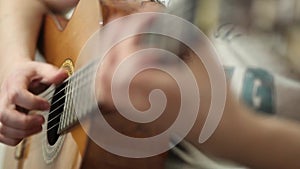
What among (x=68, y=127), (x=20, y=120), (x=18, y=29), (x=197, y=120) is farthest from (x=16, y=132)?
(x=197, y=120)

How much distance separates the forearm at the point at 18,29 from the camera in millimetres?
1089

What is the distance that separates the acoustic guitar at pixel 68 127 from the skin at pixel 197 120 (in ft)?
0.11

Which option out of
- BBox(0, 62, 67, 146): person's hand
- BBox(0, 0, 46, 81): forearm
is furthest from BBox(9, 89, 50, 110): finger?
BBox(0, 0, 46, 81): forearm

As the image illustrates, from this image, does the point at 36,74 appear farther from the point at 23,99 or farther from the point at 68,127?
the point at 68,127

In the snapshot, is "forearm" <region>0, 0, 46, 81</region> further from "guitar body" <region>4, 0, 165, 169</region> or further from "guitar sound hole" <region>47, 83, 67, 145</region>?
"guitar sound hole" <region>47, 83, 67, 145</region>

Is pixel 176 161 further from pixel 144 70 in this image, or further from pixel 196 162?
pixel 144 70

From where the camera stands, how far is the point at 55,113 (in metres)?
0.89

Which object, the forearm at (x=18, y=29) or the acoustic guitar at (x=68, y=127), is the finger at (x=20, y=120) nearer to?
the acoustic guitar at (x=68, y=127)

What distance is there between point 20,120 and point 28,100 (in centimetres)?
4

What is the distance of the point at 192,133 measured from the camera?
1.96 feet

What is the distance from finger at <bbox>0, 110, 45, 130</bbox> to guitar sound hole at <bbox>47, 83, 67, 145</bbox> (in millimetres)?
20

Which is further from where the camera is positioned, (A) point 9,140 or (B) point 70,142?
(A) point 9,140

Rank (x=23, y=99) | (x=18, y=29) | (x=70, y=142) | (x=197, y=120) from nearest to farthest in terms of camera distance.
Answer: (x=197, y=120) < (x=70, y=142) < (x=23, y=99) < (x=18, y=29)

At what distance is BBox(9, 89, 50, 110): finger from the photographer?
35.3 inches
